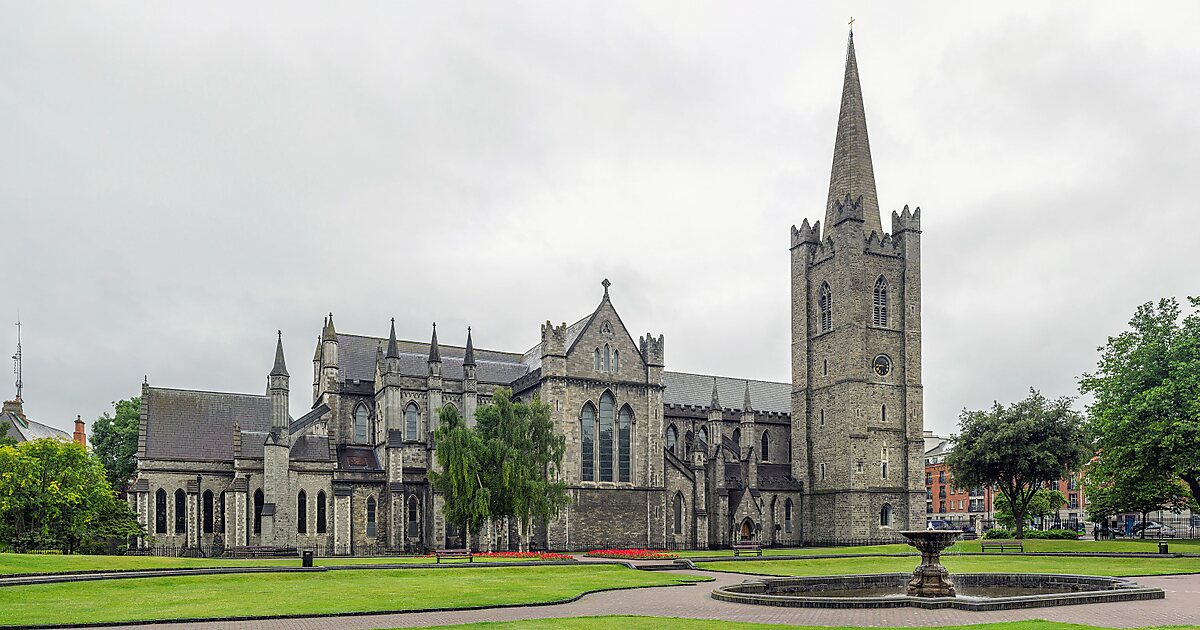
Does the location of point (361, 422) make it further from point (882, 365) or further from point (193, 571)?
point (882, 365)

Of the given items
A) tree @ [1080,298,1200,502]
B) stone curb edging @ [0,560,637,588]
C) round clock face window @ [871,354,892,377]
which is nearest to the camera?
stone curb edging @ [0,560,637,588]

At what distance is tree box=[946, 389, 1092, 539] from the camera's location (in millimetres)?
73250

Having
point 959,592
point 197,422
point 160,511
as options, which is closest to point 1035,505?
point 959,592

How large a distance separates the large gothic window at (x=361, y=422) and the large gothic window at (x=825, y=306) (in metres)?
37.3

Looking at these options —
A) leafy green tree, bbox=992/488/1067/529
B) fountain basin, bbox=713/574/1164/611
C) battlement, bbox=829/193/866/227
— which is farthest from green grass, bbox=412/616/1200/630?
leafy green tree, bbox=992/488/1067/529

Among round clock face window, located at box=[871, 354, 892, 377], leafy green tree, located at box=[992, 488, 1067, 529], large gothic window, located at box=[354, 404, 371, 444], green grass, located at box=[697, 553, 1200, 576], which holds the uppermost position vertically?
round clock face window, located at box=[871, 354, 892, 377]

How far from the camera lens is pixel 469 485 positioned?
54000 millimetres

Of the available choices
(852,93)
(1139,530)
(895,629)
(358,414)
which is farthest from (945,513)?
(895,629)

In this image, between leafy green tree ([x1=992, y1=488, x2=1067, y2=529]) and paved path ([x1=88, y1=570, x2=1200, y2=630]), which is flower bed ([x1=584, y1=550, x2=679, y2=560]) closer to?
paved path ([x1=88, y1=570, x2=1200, y2=630])

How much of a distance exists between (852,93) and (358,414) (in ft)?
157

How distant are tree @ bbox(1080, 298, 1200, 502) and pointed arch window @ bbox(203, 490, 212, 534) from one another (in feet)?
181

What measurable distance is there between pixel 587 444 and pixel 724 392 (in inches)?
982

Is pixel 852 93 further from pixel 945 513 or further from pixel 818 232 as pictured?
pixel 945 513

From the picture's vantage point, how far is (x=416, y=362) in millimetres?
74625
